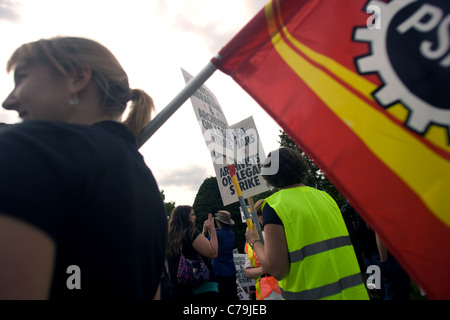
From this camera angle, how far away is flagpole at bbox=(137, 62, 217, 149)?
4.59 feet

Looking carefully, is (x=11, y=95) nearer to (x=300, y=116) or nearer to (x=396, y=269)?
(x=300, y=116)

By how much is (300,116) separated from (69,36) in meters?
0.90

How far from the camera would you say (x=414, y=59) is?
1.15m

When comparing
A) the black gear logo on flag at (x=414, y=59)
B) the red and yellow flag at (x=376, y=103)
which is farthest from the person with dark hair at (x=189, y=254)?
the black gear logo on flag at (x=414, y=59)

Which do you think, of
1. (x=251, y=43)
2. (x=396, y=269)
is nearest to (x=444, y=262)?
(x=251, y=43)

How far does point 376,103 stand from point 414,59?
0.20 m

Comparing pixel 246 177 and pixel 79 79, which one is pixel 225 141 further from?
pixel 79 79

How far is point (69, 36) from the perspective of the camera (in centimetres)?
115

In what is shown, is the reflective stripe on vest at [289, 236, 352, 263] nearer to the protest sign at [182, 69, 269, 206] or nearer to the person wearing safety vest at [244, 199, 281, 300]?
the protest sign at [182, 69, 269, 206]

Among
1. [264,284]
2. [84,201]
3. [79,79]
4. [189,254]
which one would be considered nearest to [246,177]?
[189,254]

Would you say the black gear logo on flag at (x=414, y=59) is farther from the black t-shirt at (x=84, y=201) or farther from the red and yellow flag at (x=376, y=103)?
the black t-shirt at (x=84, y=201)

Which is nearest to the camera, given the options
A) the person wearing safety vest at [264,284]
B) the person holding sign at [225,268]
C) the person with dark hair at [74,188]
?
the person with dark hair at [74,188]

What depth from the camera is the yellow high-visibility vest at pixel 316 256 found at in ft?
6.84

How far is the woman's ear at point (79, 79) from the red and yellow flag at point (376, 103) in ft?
2.15
